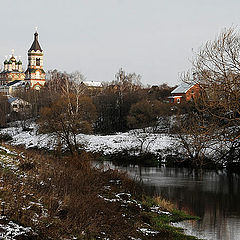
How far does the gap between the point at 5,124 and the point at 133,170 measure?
1437 inches

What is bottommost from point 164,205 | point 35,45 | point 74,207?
point 164,205

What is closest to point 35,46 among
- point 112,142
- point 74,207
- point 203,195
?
point 112,142

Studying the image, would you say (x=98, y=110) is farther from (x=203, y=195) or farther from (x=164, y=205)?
(x=164, y=205)

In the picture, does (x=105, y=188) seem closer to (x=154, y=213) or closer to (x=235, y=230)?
(x=154, y=213)

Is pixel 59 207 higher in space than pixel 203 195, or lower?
higher

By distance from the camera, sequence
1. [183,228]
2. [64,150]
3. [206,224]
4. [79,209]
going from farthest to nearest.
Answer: [64,150]
[206,224]
[183,228]
[79,209]

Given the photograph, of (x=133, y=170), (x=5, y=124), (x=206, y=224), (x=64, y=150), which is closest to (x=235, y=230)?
(x=206, y=224)

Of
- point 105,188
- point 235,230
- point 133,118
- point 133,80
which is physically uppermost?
point 133,80

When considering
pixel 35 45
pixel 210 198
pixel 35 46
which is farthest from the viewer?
pixel 35 45

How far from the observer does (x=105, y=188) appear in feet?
57.6

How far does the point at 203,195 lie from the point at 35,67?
91275mm

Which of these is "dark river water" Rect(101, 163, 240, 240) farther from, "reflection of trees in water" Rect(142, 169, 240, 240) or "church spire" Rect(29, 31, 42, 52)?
A: "church spire" Rect(29, 31, 42, 52)

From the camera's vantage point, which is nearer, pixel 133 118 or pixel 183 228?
pixel 183 228

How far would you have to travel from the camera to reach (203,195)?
69.1ft
